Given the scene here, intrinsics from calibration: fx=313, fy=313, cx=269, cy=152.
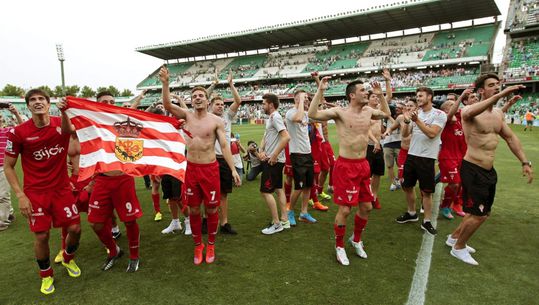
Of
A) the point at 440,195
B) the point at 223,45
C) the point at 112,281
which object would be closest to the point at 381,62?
the point at 223,45

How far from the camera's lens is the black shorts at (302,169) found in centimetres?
550

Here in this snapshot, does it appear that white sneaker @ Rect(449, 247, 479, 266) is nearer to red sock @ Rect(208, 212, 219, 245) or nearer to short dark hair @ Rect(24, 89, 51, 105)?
red sock @ Rect(208, 212, 219, 245)

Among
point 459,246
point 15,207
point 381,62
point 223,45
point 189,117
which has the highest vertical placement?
point 223,45

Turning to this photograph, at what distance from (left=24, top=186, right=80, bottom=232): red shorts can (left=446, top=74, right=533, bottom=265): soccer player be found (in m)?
4.97

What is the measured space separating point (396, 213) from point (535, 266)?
2389 mm

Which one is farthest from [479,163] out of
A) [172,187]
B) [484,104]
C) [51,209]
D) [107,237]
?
[51,209]

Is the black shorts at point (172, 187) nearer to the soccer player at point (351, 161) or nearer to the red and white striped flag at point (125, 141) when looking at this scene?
the red and white striped flag at point (125, 141)

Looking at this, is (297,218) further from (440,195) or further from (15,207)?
(15,207)

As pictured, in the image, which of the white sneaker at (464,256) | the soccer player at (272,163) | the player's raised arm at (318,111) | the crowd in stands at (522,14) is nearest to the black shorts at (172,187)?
the soccer player at (272,163)

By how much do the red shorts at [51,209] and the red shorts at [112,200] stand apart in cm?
22

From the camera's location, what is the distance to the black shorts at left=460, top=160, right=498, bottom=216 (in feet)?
13.3

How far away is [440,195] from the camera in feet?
24.9

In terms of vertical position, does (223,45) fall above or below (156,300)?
above

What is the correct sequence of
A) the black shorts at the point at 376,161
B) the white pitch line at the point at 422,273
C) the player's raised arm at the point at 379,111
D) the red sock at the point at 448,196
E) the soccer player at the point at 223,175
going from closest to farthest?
1. the white pitch line at the point at 422,273
2. the player's raised arm at the point at 379,111
3. the soccer player at the point at 223,175
4. the red sock at the point at 448,196
5. the black shorts at the point at 376,161
